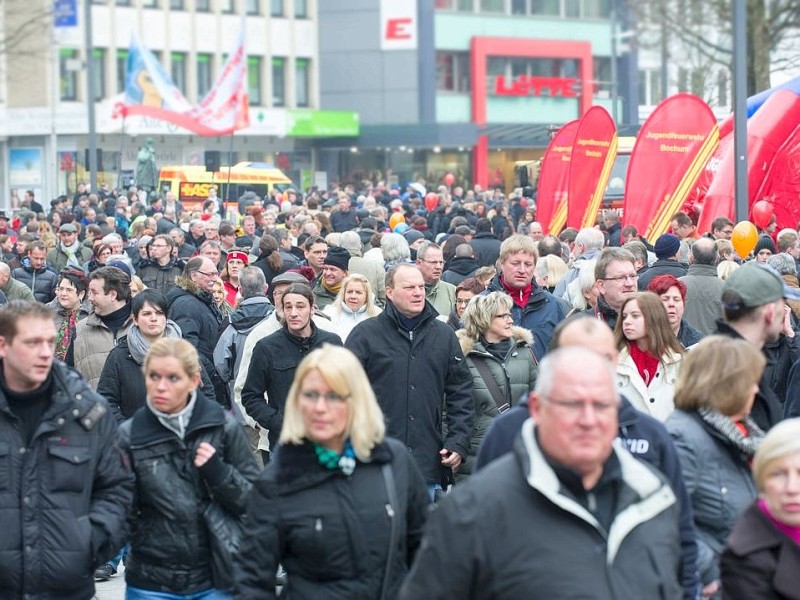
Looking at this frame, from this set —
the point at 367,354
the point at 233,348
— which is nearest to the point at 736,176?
the point at 233,348

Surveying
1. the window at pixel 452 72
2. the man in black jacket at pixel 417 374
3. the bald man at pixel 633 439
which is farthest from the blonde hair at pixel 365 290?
the window at pixel 452 72

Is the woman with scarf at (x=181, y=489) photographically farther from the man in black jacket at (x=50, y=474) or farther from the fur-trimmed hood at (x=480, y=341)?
the fur-trimmed hood at (x=480, y=341)

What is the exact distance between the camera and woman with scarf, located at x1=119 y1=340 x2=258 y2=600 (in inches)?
229

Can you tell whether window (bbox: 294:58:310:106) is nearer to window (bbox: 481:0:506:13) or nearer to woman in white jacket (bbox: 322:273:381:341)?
window (bbox: 481:0:506:13)

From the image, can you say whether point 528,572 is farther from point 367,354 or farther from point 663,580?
point 367,354

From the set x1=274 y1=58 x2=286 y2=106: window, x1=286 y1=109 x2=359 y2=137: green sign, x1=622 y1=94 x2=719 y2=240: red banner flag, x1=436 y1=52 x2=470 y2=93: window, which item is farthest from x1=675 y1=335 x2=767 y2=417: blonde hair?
x1=436 y1=52 x2=470 y2=93: window

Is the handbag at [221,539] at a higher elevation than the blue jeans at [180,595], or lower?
higher

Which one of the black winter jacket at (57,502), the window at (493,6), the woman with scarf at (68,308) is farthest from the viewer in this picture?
the window at (493,6)

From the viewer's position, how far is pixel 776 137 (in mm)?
22453

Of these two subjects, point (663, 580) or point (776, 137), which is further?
point (776, 137)

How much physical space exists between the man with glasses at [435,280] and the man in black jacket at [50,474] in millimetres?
6327

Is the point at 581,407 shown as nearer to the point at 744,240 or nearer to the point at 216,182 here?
the point at 744,240

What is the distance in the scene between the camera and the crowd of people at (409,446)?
3.80 meters

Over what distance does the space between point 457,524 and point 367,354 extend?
4448mm
